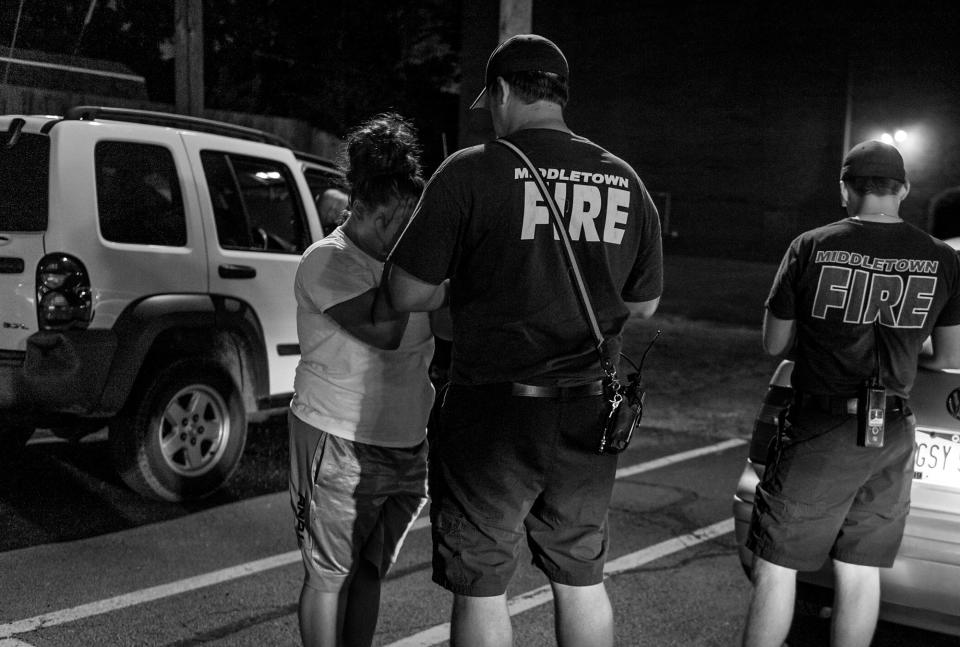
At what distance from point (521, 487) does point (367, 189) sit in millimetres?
966

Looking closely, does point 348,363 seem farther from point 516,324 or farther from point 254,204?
point 254,204

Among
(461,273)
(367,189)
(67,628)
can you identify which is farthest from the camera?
(67,628)

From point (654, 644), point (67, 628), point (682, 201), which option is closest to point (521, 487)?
point (654, 644)

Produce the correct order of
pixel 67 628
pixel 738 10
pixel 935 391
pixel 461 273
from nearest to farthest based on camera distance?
pixel 461 273 < pixel 935 391 < pixel 67 628 < pixel 738 10

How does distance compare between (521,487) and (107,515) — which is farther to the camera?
(107,515)

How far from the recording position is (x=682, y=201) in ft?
77.6

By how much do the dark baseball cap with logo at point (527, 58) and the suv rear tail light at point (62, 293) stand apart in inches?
120

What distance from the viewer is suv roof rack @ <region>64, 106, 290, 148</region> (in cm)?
539

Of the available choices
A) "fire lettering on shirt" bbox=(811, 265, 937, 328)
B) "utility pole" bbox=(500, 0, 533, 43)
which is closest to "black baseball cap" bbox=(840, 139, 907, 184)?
"fire lettering on shirt" bbox=(811, 265, 937, 328)

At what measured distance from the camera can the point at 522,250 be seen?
8.40 ft

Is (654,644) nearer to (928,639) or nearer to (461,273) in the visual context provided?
(928,639)

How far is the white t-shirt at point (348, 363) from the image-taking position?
292cm

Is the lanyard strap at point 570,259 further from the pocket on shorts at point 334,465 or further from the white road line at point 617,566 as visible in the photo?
the white road line at point 617,566

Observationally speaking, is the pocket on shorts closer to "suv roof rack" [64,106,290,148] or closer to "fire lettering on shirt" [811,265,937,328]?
"fire lettering on shirt" [811,265,937,328]
